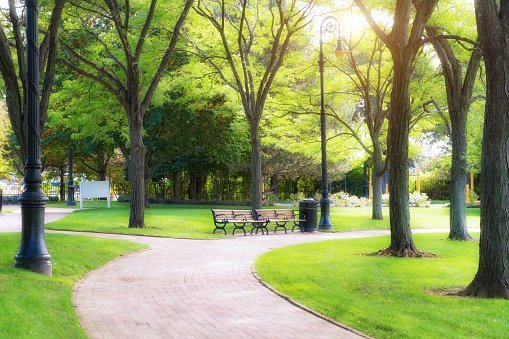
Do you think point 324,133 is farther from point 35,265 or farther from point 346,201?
point 346,201

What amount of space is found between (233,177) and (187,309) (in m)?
40.3

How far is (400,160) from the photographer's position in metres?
15.7

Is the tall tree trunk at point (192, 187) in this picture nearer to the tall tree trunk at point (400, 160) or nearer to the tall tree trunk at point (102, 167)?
the tall tree trunk at point (102, 167)

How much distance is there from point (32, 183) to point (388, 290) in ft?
20.9

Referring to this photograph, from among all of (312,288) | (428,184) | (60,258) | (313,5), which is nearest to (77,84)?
(313,5)

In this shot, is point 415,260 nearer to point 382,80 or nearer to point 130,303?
point 130,303

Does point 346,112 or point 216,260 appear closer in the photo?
point 216,260

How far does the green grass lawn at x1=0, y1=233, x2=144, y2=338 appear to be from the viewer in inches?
275

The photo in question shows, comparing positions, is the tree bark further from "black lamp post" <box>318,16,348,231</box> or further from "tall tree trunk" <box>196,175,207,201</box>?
"tall tree trunk" <box>196,175,207,201</box>

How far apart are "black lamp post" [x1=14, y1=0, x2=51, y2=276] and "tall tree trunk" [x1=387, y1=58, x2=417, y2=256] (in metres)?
8.33

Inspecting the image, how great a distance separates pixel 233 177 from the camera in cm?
4909

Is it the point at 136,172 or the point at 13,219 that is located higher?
the point at 136,172

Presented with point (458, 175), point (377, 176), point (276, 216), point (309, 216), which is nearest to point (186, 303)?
point (458, 175)

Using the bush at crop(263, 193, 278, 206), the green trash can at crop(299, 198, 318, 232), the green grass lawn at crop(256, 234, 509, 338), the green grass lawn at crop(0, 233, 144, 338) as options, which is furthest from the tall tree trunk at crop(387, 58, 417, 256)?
the bush at crop(263, 193, 278, 206)
